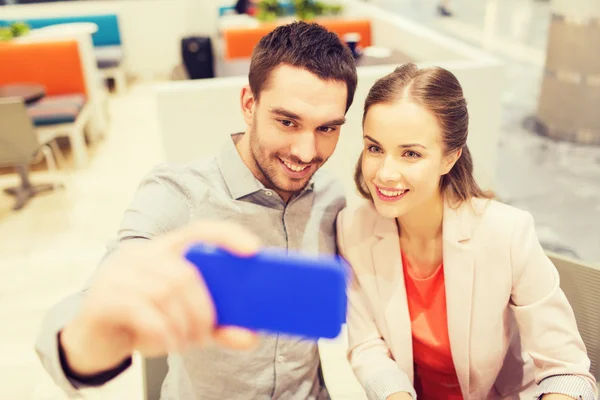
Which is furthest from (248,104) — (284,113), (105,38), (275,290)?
(105,38)

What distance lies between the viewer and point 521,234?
1.25 meters

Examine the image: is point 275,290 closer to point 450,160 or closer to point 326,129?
point 326,129

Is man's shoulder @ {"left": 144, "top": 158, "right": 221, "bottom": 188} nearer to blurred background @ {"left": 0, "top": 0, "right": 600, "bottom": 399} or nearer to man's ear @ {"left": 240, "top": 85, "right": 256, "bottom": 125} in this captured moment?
man's ear @ {"left": 240, "top": 85, "right": 256, "bottom": 125}

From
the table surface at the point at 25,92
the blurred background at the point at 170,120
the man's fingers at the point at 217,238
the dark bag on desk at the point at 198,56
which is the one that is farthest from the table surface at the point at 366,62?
the man's fingers at the point at 217,238

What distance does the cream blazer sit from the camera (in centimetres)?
123

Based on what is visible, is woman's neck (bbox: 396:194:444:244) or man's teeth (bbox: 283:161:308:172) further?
woman's neck (bbox: 396:194:444:244)

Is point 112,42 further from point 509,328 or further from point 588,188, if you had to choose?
point 509,328

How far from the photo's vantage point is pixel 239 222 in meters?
1.24

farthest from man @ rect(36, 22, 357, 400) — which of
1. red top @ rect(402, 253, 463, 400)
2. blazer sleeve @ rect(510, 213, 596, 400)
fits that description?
blazer sleeve @ rect(510, 213, 596, 400)

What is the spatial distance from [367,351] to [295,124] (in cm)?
60

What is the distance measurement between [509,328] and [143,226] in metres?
0.93

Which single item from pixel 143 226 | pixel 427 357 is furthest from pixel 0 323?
pixel 427 357

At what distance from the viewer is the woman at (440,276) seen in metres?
1.21

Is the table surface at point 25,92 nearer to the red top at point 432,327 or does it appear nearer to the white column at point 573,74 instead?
the red top at point 432,327
